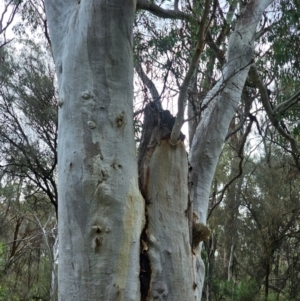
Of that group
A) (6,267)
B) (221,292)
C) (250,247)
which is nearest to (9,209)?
(6,267)

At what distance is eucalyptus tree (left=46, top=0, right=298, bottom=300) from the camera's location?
6.23 feet

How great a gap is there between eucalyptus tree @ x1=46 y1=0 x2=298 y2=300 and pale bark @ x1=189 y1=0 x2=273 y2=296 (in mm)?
38

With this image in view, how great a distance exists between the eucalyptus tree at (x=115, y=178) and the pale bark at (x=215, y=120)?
38mm

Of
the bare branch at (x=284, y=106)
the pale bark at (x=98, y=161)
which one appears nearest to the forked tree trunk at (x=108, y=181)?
the pale bark at (x=98, y=161)

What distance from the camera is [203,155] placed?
2.88 m

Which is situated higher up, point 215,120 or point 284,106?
point 284,106

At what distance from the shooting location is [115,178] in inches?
78.5

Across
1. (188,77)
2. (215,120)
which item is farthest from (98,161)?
(215,120)

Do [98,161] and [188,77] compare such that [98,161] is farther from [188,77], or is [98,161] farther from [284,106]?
[284,106]

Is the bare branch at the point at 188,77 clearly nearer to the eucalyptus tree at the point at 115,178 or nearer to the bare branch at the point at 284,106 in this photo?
the eucalyptus tree at the point at 115,178

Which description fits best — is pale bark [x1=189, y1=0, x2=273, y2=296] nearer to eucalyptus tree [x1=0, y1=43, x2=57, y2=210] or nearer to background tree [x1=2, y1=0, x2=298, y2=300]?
background tree [x1=2, y1=0, x2=298, y2=300]

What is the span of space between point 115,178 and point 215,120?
47.3 inches

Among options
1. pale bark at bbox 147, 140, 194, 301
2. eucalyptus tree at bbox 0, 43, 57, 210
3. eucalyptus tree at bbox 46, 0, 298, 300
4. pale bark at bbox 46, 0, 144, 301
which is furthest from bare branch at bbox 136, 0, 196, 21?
eucalyptus tree at bbox 0, 43, 57, 210

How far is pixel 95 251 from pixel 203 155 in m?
1.21
